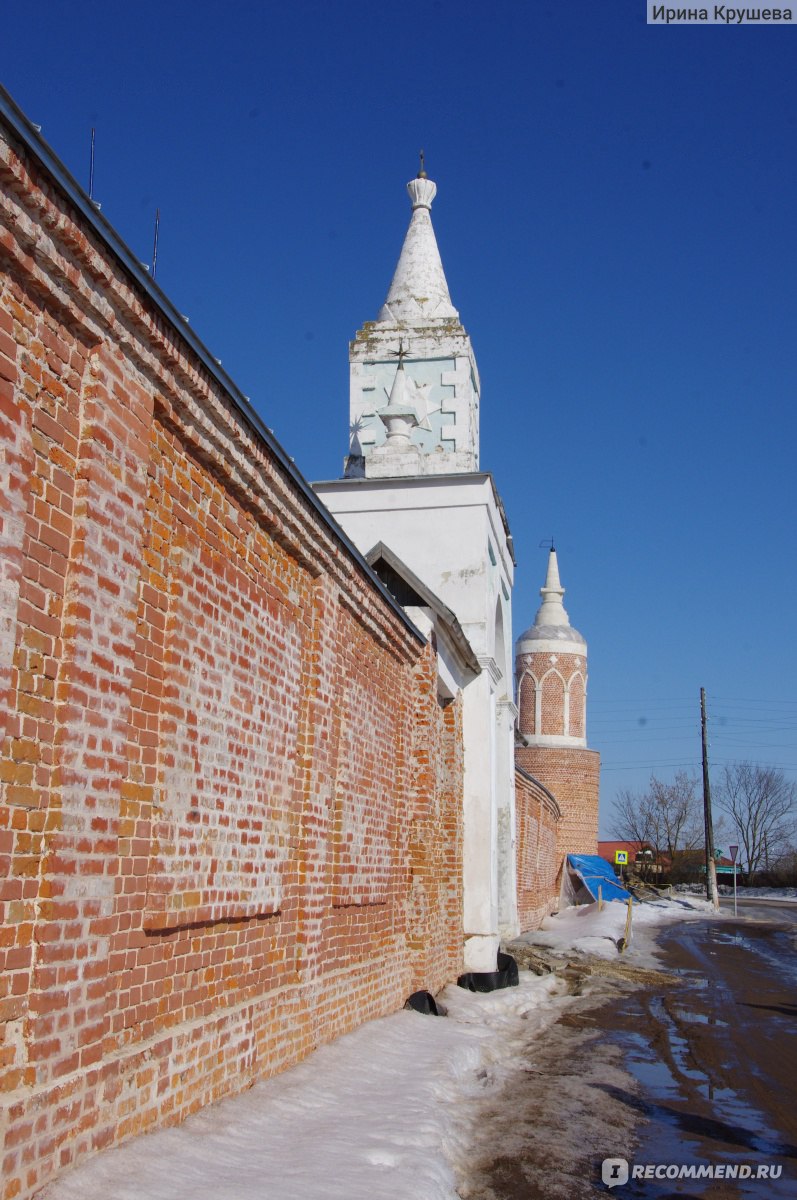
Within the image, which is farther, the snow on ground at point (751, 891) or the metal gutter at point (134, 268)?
the snow on ground at point (751, 891)

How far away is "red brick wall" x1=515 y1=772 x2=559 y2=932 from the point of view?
23203 millimetres

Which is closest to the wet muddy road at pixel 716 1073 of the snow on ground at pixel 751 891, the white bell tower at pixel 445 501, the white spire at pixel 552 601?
the white bell tower at pixel 445 501

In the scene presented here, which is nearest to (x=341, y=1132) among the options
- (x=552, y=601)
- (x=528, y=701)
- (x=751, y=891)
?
(x=528, y=701)

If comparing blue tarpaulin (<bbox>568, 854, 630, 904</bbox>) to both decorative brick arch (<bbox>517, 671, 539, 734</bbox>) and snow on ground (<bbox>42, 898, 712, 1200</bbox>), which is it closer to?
decorative brick arch (<bbox>517, 671, 539, 734</bbox>)

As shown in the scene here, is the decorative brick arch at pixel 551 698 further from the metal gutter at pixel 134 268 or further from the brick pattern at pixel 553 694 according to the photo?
the metal gutter at pixel 134 268

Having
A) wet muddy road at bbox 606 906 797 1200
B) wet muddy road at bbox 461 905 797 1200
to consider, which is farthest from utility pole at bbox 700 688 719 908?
wet muddy road at bbox 461 905 797 1200

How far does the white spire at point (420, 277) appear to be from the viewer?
62.3ft

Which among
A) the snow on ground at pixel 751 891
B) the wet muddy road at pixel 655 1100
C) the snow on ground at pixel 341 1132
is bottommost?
the snow on ground at pixel 751 891

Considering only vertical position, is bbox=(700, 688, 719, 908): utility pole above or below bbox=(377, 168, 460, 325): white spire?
below

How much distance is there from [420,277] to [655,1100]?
582 inches

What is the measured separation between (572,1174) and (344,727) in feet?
13.0

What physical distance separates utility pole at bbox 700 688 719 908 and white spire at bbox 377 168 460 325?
25.4 metres

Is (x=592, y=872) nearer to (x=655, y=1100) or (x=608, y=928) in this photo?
(x=608, y=928)

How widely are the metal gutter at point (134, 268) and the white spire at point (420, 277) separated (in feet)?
40.0
